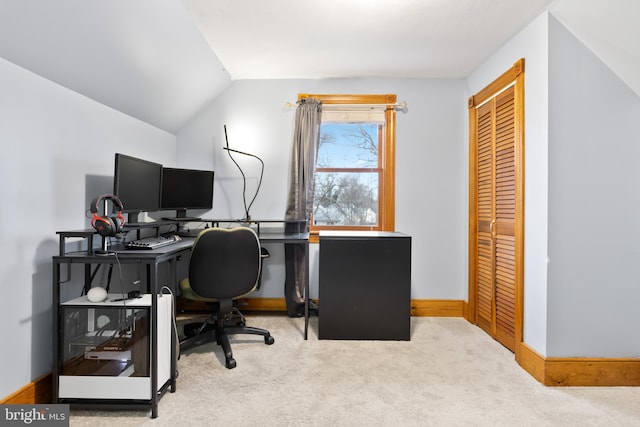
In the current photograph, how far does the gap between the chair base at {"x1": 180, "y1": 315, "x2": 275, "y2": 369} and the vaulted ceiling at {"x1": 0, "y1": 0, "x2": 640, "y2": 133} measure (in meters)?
1.76

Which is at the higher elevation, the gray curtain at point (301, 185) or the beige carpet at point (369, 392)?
the gray curtain at point (301, 185)

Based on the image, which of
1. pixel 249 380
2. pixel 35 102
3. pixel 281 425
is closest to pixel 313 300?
pixel 249 380

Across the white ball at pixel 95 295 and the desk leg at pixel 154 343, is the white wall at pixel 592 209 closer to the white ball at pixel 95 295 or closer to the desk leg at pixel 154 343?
the desk leg at pixel 154 343

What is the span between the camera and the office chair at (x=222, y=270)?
2.30 m

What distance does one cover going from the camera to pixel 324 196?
356 cm

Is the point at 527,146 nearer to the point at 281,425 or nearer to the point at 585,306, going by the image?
the point at 585,306

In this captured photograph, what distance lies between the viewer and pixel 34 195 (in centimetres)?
179

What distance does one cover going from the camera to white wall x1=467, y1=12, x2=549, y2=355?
7.01 feet

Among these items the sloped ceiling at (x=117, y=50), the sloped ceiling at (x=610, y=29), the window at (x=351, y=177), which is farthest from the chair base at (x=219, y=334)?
the sloped ceiling at (x=610, y=29)

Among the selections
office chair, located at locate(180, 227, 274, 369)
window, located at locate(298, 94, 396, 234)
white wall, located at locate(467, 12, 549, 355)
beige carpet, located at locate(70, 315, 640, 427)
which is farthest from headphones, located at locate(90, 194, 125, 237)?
white wall, located at locate(467, 12, 549, 355)

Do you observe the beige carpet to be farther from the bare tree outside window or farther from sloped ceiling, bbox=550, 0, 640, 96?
sloped ceiling, bbox=550, 0, 640, 96

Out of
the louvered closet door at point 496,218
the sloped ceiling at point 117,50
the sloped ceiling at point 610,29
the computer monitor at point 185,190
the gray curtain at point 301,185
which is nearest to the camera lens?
the sloped ceiling at point 117,50

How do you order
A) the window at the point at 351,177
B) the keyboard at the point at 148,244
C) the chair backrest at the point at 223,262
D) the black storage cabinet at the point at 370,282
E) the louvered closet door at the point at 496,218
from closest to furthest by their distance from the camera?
the keyboard at the point at 148,244
the chair backrest at the point at 223,262
the louvered closet door at the point at 496,218
the black storage cabinet at the point at 370,282
the window at the point at 351,177

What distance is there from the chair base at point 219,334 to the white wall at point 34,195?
84 cm
